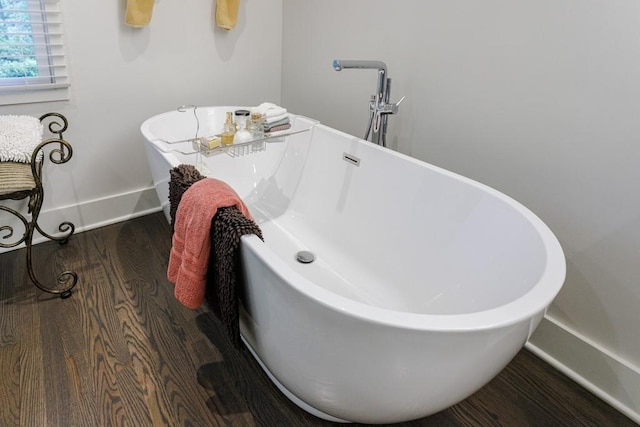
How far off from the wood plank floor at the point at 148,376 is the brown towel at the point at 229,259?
31cm

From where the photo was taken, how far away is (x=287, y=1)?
8.38ft

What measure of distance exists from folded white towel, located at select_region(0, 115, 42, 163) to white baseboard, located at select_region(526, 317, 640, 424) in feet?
6.92

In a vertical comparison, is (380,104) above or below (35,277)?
above

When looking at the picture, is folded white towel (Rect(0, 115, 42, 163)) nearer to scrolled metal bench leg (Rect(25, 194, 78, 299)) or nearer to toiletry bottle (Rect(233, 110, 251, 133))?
scrolled metal bench leg (Rect(25, 194, 78, 299))

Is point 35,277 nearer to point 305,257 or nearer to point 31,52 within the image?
point 31,52

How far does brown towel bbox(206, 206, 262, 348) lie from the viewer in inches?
43.1

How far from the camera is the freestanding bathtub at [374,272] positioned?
84 cm

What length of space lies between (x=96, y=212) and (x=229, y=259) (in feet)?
5.25

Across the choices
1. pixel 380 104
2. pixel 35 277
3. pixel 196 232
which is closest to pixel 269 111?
pixel 380 104

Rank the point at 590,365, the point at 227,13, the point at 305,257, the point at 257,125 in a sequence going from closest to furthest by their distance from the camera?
the point at 590,365 → the point at 305,257 → the point at 257,125 → the point at 227,13

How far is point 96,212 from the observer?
232 cm

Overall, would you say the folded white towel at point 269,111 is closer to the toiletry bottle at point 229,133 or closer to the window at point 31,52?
the toiletry bottle at point 229,133

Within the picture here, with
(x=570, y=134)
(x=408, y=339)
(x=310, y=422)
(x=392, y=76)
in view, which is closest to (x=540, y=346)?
(x=570, y=134)

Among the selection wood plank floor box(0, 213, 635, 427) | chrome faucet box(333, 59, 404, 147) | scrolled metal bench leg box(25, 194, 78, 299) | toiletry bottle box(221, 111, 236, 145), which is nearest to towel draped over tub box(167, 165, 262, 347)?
wood plank floor box(0, 213, 635, 427)
